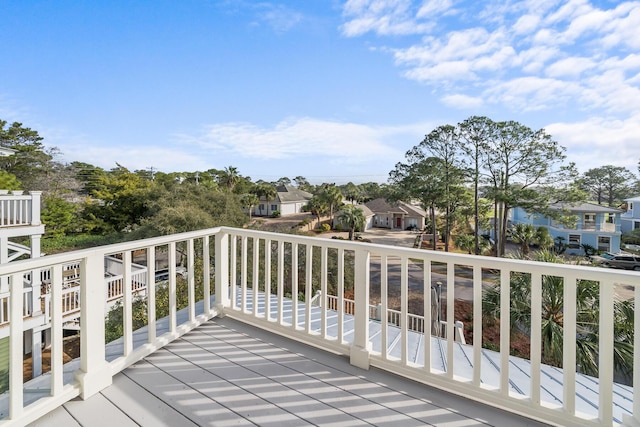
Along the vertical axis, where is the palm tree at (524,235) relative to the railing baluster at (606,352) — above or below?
below

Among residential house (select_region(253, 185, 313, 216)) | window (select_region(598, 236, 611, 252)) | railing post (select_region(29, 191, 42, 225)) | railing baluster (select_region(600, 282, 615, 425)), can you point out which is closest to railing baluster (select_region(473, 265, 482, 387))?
railing baluster (select_region(600, 282, 615, 425))

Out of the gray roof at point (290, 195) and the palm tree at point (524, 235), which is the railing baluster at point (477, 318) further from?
the gray roof at point (290, 195)

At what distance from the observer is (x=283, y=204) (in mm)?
36000

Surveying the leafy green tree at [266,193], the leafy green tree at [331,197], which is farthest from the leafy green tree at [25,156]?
the leafy green tree at [331,197]

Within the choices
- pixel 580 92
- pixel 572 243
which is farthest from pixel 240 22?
pixel 572 243

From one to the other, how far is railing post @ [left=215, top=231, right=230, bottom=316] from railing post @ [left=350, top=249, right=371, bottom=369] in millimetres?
1305

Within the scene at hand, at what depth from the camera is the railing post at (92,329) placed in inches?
63.1

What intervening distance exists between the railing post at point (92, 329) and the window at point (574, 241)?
993 inches

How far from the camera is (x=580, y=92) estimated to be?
13.4 meters

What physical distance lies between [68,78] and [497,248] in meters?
23.0

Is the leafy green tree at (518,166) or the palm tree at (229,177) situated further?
the palm tree at (229,177)

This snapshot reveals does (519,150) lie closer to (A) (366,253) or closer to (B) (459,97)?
(B) (459,97)

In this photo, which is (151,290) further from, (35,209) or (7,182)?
(7,182)

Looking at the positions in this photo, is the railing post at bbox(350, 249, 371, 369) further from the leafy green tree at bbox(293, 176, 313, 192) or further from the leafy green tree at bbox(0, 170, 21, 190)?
the leafy green tree at bbox(293, 176, 313, 192)
